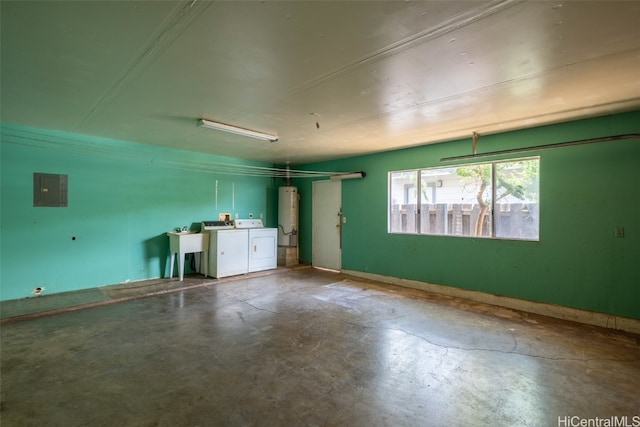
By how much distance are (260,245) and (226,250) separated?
79 cm

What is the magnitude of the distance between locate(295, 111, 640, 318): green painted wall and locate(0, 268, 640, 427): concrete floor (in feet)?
1.42

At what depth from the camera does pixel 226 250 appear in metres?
5.46

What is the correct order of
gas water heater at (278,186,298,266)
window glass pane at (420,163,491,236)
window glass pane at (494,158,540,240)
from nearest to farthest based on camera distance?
window glass pane at (494,158,540,240) → window glass pane at (420,163,491,236) → gas water heater at (278,186,298,266)

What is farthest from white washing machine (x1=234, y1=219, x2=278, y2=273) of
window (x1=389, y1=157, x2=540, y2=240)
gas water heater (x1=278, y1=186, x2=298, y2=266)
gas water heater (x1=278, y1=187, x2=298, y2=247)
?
window (x1=389, y1=157, x2=540, y2=240)

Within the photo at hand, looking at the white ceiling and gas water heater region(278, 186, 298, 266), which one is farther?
gas water heater region(278, 186, 298, 266)

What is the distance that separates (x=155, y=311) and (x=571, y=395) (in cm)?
440

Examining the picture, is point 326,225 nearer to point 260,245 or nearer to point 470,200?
point 260,245

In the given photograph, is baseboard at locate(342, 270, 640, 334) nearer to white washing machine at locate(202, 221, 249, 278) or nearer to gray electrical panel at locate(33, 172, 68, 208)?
white washing machine at locate(202, 221, 249, 278)

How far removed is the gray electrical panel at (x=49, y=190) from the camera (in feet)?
13.4

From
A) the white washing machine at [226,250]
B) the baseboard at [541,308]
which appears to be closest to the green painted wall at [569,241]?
the baseboard at [541,308]

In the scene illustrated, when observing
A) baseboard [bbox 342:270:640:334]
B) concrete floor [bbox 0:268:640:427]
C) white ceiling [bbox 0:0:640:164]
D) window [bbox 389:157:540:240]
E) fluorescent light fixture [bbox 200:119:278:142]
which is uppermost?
white ceiling [bbox 0:0:640:164]

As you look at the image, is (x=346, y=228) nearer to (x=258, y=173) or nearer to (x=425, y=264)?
(x=425, y=264)

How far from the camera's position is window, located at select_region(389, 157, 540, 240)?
4008 millimetres

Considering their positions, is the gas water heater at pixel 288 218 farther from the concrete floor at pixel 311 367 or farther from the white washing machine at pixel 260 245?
the concrete floor at pixel 311 367
